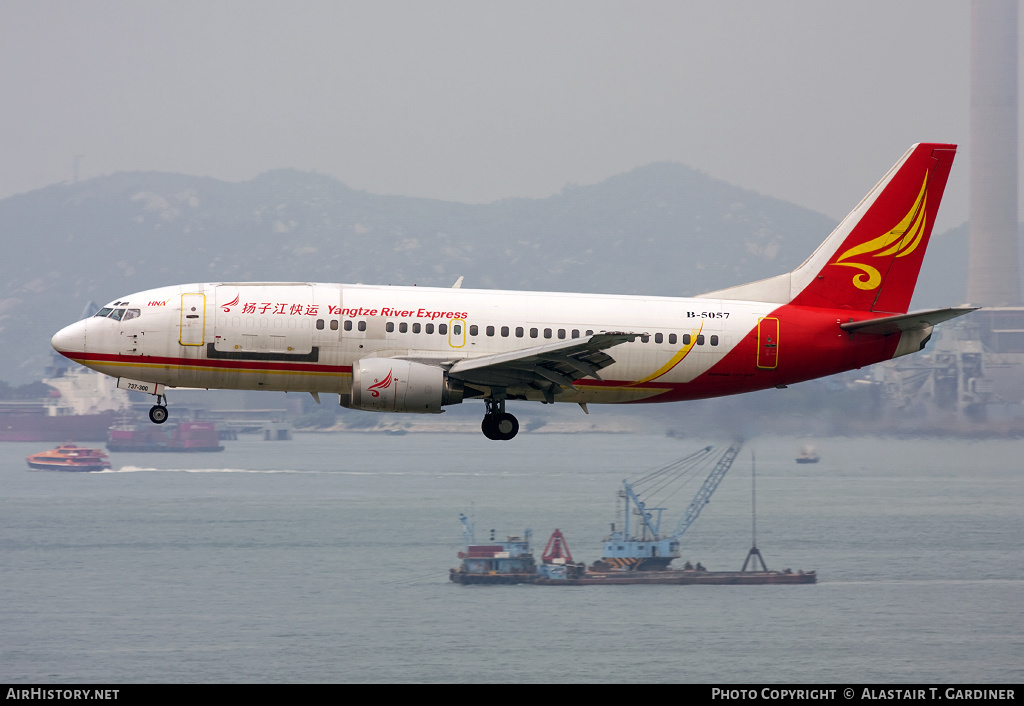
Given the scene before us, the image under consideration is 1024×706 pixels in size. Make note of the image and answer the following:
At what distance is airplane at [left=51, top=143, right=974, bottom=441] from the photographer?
4403 cm

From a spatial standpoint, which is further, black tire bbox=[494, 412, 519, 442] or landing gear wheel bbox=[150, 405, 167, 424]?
landing gear wheel bbox=[150, 405, 167, 424]

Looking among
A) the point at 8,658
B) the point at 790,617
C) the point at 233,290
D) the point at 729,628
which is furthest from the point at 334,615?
the point at 233,290

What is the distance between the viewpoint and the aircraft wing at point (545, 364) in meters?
42.2

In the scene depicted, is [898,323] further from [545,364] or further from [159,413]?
[159,413]

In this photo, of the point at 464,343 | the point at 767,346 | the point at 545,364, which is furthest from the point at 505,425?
the point at 767,346

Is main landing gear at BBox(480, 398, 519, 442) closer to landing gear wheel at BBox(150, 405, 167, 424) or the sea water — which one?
landing gear wheel at BBox(150, 405, 167, 424)

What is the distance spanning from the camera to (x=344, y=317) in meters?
44.5

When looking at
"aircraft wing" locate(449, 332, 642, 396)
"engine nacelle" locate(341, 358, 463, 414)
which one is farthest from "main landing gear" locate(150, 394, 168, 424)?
"aircraft wing" locate(449, 332, 642, 396)

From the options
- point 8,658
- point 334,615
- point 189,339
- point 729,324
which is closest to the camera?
point 189,339

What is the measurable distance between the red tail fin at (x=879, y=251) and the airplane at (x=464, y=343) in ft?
4.50

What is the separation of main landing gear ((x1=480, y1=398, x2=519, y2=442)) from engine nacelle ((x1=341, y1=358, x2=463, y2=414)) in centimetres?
254

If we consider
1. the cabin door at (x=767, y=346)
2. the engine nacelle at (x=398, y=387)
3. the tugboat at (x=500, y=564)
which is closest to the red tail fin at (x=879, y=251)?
the cabin door at (x=767, y=346)
